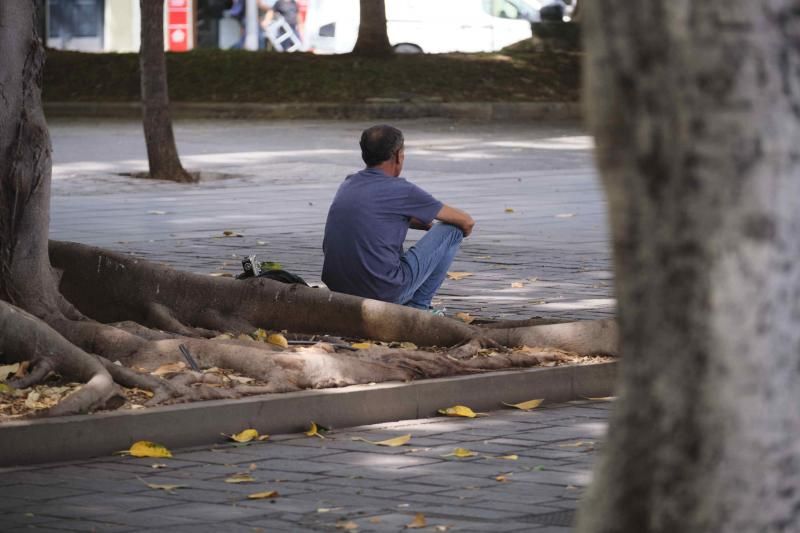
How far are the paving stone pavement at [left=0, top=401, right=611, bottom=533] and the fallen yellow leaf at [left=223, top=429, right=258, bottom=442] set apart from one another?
40 mm

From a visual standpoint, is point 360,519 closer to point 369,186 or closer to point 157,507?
point 157,507

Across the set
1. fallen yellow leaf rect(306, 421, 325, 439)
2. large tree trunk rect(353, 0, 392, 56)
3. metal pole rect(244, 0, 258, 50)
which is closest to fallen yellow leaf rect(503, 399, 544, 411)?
fallen yellow leaf rect(306, 421, 325, 439)

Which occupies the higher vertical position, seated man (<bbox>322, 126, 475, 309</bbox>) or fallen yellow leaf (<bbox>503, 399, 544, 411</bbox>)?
seated man (<bbox>322, 126, 475, 309</bbox>)

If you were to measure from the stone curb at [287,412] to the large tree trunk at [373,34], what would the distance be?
24452mm

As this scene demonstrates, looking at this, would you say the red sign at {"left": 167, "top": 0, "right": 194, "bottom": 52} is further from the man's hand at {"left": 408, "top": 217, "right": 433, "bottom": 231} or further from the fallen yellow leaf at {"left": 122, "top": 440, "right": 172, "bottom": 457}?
the fallen yellow leaf at {"left": 122, "top": 440, "right": 172, "bottom": 457}

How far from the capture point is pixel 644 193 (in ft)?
11.2

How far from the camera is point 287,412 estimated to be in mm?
6965

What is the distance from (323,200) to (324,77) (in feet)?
50.3

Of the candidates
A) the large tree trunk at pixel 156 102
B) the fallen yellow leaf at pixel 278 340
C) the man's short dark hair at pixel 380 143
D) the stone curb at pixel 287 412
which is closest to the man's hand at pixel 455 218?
the man's short dark hair at pixel 380 143

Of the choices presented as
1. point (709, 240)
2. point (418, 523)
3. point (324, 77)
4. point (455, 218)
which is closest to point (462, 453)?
point (418, 523)

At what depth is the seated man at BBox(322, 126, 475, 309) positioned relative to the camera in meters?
8.69

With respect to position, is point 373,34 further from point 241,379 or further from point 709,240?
point 709,240

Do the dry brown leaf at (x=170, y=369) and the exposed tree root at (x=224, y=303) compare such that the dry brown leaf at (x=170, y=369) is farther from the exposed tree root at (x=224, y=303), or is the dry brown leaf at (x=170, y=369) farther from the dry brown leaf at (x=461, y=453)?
the dry brown leaf at (x=461, y=453)

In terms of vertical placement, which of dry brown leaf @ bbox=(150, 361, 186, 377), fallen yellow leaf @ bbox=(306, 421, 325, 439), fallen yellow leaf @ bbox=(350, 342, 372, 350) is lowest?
fallen yellow leaf @ bbox=(306, 421, 325, 439)
